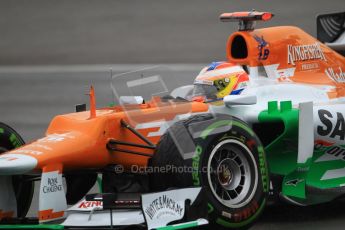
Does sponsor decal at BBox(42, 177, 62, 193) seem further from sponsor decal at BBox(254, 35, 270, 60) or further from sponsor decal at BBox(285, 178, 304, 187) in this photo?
sponsor decal at BBox(254, 35, 270, 60)

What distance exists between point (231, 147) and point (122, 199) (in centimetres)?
91

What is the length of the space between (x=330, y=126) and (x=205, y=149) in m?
1.70

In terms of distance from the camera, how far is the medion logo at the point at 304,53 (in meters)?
7.81

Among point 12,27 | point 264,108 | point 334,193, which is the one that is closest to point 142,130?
point 264,108

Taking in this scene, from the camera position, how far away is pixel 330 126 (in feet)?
23.7

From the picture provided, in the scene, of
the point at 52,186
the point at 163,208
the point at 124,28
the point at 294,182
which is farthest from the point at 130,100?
the point at 124,28

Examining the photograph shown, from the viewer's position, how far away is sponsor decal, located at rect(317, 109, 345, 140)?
7184 mm

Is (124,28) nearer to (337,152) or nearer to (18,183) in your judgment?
(337,152)

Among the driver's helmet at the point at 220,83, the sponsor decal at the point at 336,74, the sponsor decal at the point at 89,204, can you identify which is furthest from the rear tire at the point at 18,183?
the sponsor decal at the point at 336,74

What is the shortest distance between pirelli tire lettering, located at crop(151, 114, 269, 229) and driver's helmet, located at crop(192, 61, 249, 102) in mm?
1414

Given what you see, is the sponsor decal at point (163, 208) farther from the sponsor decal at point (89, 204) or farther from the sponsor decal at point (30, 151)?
the sponsor decal at point (30, 151)

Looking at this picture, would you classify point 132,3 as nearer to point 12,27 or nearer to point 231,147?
point 12,27

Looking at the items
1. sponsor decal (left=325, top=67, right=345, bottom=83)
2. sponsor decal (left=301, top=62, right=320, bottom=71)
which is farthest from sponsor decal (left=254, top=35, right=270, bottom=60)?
sponsor decal (left=325, top=67, right=345, bottom=83)

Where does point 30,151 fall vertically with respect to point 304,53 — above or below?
below
